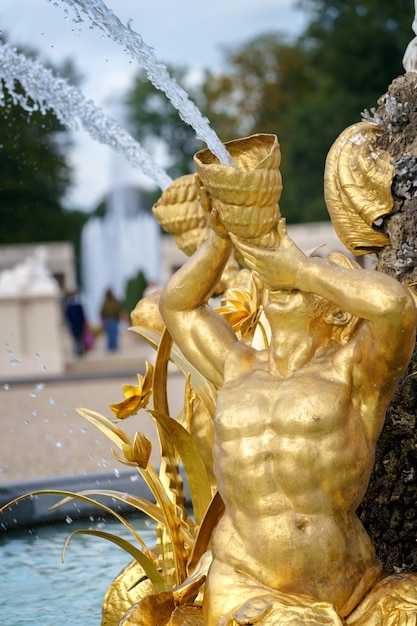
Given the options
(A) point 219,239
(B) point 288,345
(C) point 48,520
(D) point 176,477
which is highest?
(A) point 219,239

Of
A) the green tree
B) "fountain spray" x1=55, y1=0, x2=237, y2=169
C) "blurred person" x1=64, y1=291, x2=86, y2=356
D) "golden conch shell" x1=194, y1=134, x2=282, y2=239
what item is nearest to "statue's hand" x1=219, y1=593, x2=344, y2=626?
"golden conch shell" x1=194, y1=134, x2=282, y2=239

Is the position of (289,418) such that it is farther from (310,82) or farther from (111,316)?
(310,82)

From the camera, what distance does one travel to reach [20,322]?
1803cm

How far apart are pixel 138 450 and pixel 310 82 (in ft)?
122

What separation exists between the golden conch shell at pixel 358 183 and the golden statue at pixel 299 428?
50 cm

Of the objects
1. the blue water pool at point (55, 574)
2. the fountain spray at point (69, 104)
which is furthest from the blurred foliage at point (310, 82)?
the blue water pool at point (55, 574)

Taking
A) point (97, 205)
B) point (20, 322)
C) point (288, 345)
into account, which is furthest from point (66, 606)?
point (97, 205)

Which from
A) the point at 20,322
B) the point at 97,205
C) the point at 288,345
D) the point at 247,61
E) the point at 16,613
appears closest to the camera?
the point at 288,345

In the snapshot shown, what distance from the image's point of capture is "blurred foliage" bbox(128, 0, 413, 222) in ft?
103

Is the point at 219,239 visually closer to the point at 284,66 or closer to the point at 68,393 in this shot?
the point at 68,393

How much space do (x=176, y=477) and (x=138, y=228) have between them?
33967 mm

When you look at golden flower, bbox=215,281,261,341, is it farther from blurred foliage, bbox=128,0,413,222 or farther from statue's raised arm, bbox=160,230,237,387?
blurred foliage, bbox=128,0,413,222

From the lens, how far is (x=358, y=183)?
315 cm

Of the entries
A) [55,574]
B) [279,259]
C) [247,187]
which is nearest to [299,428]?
[279,259]
